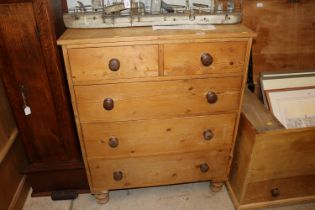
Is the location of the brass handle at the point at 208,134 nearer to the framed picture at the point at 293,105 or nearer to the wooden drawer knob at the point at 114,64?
the framed picture at the point at 293,105

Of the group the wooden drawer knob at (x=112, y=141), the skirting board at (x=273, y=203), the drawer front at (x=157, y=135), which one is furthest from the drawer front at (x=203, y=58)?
the skirting board at (x=273, y=203)

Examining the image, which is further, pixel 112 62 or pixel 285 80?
pixel 285 80

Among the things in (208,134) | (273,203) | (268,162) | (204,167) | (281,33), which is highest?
(281,33)

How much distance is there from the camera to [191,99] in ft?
3.99

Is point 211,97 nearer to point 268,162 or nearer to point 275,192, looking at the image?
point 268,162

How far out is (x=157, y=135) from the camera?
1.29 metres

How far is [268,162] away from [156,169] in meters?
0.58

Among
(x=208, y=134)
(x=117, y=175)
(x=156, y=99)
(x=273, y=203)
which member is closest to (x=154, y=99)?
(x=156, y=99)

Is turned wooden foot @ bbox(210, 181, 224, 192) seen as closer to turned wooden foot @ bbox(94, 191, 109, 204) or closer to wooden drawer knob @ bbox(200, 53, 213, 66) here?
turned wooden foot @ bbox(94, 191, 109, 204)

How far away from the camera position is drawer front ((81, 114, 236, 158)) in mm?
1251

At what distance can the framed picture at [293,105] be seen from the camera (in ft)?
4.66

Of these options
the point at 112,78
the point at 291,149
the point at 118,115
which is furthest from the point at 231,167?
the point at 112,78

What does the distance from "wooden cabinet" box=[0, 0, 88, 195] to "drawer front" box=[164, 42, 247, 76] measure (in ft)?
1.74

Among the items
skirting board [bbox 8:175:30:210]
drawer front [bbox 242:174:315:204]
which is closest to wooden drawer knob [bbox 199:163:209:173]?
drawer front [bbox 242:174:315:204]
